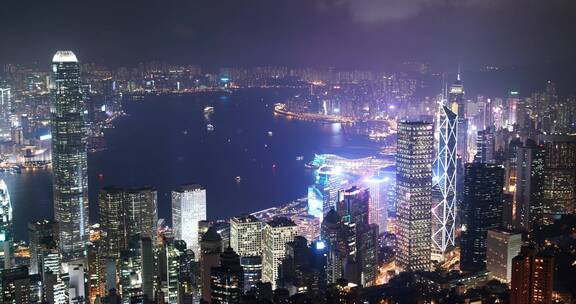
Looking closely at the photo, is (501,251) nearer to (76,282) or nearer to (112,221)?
(76,282)

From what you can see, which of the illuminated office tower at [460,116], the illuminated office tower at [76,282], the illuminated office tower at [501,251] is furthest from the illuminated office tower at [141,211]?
the illuminated office tower at [460,116]

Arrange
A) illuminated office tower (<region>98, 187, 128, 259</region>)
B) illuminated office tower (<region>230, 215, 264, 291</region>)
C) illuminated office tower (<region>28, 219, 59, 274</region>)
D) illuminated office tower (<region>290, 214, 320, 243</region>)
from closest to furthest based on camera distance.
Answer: illuminated office tower (<region>28, 219, 59, 274</region>)
illuminated office tower (<region>230, 215, 264, 291</region>)
illuminated office tower (<region>98, 187, 128, 259</region>)
illuminated office tower (<region>290, 214, 320, 243</region>)

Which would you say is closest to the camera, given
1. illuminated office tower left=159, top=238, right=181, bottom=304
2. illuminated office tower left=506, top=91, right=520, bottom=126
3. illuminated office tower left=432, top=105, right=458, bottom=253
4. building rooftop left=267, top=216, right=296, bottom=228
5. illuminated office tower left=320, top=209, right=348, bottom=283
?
illuminated office tower left=159, top=238, right=181, bottom=304

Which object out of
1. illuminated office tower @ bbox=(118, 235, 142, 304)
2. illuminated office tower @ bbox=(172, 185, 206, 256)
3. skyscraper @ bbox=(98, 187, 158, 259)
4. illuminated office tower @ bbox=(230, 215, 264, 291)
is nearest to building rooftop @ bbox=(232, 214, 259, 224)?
illuminated office tower @ bbox=(230, 215, 264, 291)

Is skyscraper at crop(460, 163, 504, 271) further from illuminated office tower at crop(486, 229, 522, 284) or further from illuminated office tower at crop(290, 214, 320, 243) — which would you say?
illuminated office tower at crop(290, 214, 320, 243)

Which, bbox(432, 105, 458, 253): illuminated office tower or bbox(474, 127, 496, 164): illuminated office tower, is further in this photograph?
bbox(474, 127, 496, 164): illuminated office tower

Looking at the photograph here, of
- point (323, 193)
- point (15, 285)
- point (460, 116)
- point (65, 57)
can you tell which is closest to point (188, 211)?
point (323, 193)

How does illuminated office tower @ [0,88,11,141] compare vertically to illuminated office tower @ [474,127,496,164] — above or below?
above

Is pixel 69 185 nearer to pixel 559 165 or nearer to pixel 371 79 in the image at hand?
pixel 371 79

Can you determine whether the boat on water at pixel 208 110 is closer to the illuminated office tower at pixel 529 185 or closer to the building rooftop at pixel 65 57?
the building rooftop at pixel 65 57
